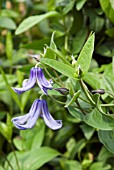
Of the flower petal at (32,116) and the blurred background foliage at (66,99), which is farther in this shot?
the blurred background foliage at (66,99)

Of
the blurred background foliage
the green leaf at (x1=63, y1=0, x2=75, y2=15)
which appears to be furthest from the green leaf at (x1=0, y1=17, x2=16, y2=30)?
the green leaf at (x1=63, y1=0, x2=75, y2=15)

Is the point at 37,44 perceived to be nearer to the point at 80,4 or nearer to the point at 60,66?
the point at 80,4

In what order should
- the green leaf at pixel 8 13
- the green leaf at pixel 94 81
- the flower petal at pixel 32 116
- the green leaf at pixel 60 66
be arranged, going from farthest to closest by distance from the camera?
the green leaf at pixel 8 13 < the green leaf at pixel 94 81 < the flower petal at pixel 32 116 < the green leaf at pixel 60 66

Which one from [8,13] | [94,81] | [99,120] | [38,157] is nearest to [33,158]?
[38,157]

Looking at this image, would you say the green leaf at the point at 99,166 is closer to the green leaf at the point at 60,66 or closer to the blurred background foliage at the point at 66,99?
the blurred background foliage at the point at 66,99

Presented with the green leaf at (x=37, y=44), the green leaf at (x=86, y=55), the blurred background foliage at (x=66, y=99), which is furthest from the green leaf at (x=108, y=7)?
the green leaf at (x=86, y=55)

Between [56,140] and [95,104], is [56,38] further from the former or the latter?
[95,104]

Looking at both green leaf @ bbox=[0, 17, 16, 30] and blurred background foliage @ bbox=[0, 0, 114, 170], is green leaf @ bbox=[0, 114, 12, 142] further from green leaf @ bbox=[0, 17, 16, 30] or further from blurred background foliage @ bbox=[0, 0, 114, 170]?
green leaf @ bbox=[0, 17, 16, 30]
